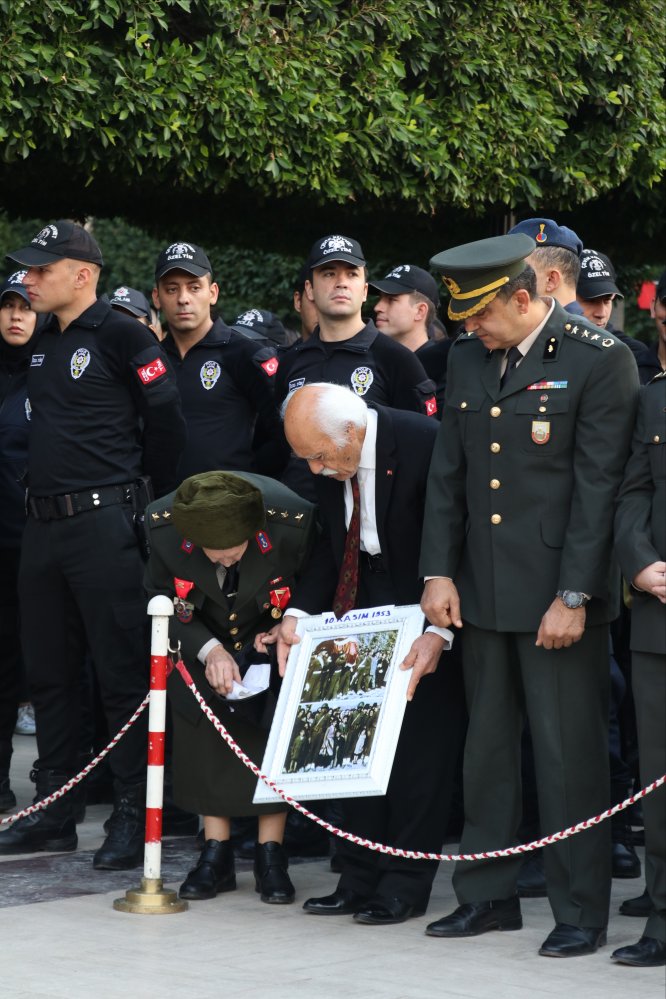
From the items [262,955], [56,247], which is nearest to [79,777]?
[262,955]

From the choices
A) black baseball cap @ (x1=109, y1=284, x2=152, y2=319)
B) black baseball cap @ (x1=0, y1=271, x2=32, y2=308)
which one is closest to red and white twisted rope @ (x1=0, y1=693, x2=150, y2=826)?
black baseball cap @ (x1=0, y1=271, x2=32, y2=308)

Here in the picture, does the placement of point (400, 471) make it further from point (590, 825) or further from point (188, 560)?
point (590, 825)

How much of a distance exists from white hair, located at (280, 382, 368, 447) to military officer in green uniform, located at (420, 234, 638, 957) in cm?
34

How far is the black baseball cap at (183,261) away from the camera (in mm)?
7449

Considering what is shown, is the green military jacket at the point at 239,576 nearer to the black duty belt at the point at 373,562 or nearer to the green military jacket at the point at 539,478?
the black duty belt at the point at 373,562

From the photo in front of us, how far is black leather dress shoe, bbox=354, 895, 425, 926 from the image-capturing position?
5371 mm

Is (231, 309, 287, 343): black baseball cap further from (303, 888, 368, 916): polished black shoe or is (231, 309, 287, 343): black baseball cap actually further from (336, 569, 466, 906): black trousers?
(303, 888, 368, 916): polished black shoe

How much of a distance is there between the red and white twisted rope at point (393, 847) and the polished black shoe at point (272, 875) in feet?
0.95

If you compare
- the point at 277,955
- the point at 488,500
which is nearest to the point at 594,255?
the point at 488,500

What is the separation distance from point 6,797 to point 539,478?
3598mm

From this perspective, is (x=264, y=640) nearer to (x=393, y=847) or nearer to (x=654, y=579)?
(x=393, y=847)

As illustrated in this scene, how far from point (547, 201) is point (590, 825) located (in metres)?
6.18

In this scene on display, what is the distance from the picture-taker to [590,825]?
5.00 metres

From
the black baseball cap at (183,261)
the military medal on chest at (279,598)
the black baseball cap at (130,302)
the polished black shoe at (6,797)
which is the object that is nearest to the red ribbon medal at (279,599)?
the military medal on chest at (279,598)
